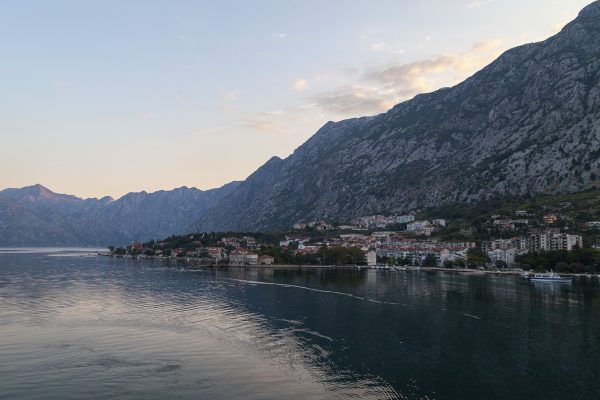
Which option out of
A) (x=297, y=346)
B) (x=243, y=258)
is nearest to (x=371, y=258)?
(x=243, y=258)

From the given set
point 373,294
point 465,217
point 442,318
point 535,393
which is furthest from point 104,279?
point 465,217

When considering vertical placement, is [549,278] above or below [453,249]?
below

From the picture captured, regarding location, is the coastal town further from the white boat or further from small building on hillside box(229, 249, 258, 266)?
the white boat

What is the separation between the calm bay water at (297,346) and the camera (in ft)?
103

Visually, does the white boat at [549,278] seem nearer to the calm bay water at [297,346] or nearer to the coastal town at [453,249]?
the coastal town at [453,249]

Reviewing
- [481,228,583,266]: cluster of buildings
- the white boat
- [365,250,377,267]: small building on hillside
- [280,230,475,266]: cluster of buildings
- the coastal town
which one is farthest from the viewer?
[365,250,377,267]: small building on hillside

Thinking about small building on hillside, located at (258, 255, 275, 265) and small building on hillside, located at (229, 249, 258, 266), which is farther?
small building on hillside, located at (229, 249, 258, 266)

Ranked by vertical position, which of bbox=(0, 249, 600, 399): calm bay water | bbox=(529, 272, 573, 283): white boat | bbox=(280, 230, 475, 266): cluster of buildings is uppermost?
bbox=(280, 230, 475, 266): cluster of buildings

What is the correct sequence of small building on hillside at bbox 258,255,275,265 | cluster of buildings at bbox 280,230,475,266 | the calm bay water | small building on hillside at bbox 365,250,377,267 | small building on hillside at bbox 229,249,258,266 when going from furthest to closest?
small building on hillside at bbox 229,249,258,266 → small building on hillside at bbox 258,255,275,265 → small building on hillside at bbox 365,250,377,267 → cluster of buildings at bbox 280,230,475,266 → the calm bay water

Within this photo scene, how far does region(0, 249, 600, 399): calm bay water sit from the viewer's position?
31438 millimetres

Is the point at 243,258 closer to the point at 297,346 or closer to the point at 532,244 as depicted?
the point at 532,244

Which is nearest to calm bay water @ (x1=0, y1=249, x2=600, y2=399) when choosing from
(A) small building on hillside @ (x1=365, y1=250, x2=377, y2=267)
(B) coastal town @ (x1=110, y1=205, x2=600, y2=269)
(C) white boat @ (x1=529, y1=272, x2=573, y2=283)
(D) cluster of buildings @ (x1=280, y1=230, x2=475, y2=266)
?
(C) white boat @ (x1=529, y1=272, x2=573, y2=283)

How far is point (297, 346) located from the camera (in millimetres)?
42312

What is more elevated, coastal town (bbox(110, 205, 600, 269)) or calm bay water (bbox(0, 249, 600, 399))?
coastal town (bbox(110, 205, 600, 269))
